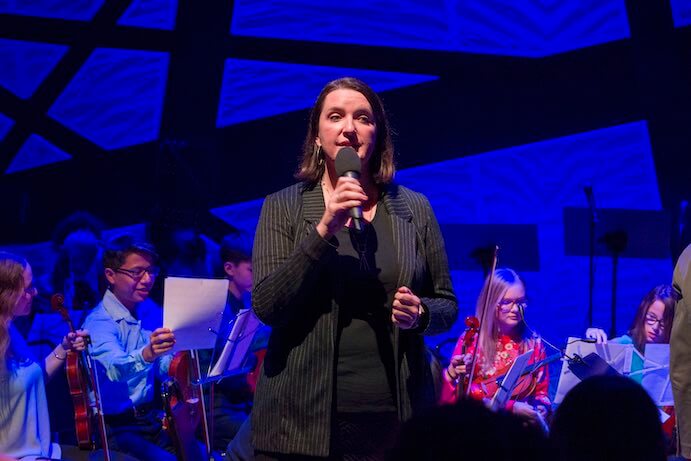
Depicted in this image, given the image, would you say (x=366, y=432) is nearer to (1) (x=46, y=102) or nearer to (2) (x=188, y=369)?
(2) (x=188, y=369)

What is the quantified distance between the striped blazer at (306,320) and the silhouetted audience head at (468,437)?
74 cm

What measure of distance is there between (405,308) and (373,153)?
1.67 feet

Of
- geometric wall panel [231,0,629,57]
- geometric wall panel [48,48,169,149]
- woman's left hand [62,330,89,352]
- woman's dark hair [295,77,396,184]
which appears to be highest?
geometric wall panel [231,0,629,57]

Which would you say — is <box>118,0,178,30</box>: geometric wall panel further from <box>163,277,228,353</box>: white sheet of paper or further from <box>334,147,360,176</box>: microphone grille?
<box>334,147,360,176</box>: microphone grille

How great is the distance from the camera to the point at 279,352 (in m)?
2.07

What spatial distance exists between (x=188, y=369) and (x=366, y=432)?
2010 mm

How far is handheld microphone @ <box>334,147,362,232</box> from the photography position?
6.70 ft

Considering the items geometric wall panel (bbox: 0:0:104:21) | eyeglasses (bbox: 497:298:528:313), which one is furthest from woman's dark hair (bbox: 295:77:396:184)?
geometric wall panel (bbox: 0:0:104:21)

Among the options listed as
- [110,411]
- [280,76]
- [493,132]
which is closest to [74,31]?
[280,76]

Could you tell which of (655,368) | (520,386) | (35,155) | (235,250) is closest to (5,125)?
(35,155)

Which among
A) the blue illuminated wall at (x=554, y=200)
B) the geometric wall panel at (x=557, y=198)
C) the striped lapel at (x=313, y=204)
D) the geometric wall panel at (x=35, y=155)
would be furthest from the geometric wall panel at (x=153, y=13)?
the striped lapel at (x=313, y=204)

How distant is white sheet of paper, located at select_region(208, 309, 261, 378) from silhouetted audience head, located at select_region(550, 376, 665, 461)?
74.0 inches

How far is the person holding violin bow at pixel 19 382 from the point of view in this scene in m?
3.38

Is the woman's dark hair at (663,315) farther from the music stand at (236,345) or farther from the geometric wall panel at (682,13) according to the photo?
the music stand at (236,345)
